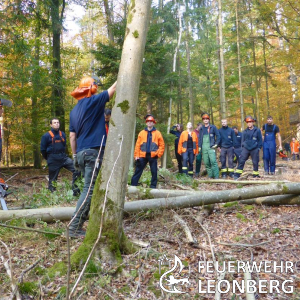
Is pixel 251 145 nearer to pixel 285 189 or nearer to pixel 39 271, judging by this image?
pixel 285 189

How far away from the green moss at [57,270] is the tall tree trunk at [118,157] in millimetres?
146

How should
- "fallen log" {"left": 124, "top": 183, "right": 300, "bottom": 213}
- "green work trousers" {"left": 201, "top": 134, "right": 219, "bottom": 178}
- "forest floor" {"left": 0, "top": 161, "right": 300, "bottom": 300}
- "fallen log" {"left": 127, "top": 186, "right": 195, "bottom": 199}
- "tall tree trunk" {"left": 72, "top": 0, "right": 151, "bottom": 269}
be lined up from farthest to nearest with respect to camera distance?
"green work trousers" {"left": 201, "top": 134, "right": 219, "bottom": 178}
"fallen log" {"left": 127, "top": 186, "right": 195, "bottom": 199}
"fallen log" {"left": 124, "top": 183, "right": 300, "bottom": 213}
"tall tree trunk" {"left": 72, "top": 0, "right": 151, "bottom": 269}
"forest floor" {"left": 0, "top": 161, "right": 300, "bottom": 300}

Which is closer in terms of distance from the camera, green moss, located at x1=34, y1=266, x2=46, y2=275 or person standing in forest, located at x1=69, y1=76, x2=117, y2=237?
green moss, located at x1=34, y1=266, x2=46, y2=275

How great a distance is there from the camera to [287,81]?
2089 cm

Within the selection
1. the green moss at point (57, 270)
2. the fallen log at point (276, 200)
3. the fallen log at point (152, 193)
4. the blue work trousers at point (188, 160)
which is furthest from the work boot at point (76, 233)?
the blue work trousers at point (188, 160)

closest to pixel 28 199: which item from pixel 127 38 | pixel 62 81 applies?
pixel 127 38

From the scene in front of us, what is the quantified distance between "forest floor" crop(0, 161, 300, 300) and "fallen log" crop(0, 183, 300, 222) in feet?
0.41

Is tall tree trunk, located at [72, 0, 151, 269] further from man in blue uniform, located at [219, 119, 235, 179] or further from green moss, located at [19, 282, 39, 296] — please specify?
man in blue uniform, located at [219, 119, 235, 179]

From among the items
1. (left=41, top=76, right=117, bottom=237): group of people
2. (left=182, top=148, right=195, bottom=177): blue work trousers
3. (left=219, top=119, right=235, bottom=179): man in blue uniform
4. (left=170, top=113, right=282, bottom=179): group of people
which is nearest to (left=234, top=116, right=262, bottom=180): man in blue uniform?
(left=170, top=113, right=282, bottom=179): group of people

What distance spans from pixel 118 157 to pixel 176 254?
4.98ft

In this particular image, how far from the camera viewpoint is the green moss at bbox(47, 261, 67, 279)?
313 centimetres

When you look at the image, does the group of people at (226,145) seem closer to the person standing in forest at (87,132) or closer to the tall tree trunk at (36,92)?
the tall tree trunk at (36,92)

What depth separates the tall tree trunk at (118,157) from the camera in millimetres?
3350

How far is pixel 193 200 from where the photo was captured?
5.04 metres
